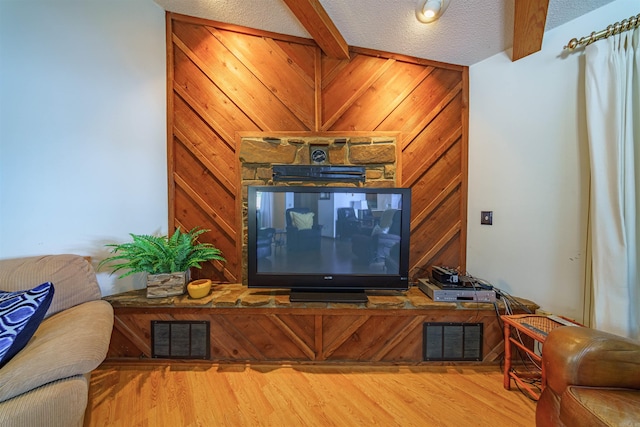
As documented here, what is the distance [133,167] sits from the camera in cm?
188

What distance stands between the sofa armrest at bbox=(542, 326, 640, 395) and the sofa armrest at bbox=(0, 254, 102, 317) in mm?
2493

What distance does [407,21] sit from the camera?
1.64m

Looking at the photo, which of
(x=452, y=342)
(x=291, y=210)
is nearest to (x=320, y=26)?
(x=291, y=210)

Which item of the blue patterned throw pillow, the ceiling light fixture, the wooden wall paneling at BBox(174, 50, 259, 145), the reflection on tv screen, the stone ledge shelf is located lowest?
the stone ledge shelf

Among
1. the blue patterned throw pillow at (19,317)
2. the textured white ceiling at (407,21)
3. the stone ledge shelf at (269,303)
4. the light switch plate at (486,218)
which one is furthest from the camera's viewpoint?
the light switch plate at (486,218)

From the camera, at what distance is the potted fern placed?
167 centimetres

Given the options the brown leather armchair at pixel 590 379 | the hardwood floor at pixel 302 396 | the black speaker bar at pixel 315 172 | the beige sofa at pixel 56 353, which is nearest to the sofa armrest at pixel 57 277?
the beige sofa at pixel 56 353

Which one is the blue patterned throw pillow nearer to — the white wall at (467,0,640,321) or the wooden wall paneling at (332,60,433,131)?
the wooden wall paneling at (332,60,433,131)

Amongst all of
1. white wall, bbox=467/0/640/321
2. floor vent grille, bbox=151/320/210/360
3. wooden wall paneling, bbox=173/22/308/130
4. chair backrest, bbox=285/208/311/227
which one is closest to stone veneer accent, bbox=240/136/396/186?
wooden wall paneling, bbox=173/22/308/130

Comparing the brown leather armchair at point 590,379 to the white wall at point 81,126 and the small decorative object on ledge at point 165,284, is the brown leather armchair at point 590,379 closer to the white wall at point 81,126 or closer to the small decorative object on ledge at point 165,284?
the small decorative object on ledge at point 165,284

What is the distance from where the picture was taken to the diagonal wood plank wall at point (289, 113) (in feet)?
6.51

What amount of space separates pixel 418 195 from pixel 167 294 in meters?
2.21

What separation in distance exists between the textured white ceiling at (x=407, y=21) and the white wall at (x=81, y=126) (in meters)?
0.50

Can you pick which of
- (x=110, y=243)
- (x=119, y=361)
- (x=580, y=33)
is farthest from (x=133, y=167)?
(x=580, y=33)
